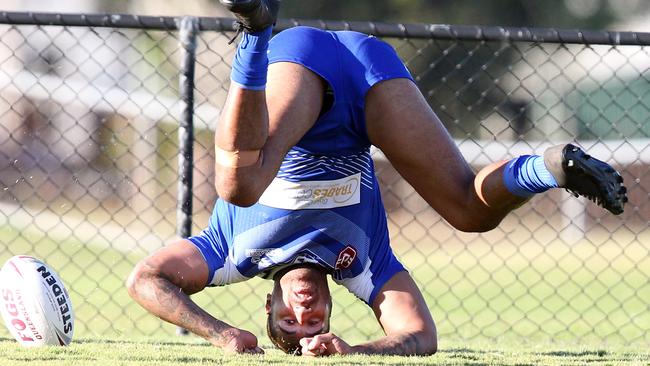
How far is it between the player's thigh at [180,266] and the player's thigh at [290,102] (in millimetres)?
780

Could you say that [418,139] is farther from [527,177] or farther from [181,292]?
[181,292]

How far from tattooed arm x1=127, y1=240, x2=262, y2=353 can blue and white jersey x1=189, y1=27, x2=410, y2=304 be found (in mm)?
89

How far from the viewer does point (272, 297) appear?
14.1 ft

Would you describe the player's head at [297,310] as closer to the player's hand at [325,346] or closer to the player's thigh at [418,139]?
the player's hand at [325,346]

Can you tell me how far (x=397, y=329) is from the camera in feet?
14.8

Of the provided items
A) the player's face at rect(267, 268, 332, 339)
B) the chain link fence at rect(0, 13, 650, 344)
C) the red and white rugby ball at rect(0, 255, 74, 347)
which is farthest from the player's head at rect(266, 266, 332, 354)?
the chain link fence at rect(0, 13, 650, 344)

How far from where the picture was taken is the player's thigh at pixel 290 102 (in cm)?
394

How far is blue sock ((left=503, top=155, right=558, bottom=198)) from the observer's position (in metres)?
3.83

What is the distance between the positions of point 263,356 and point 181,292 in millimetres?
511

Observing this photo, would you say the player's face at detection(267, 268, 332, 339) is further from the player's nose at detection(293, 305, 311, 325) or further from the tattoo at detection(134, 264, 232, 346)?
the tattoo at detection(134, 264, 232, 346)

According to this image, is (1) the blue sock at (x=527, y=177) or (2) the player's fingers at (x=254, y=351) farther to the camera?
(2) the player's fingers at (x=254, y=351)

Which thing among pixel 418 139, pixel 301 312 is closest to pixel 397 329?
pixel 301 312

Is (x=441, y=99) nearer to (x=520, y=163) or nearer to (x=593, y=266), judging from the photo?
(x=593, y=266)

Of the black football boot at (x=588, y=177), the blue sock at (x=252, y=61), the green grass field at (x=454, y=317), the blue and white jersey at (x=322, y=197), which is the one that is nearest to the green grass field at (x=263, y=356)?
the green grass field at (x=454, y=317)
